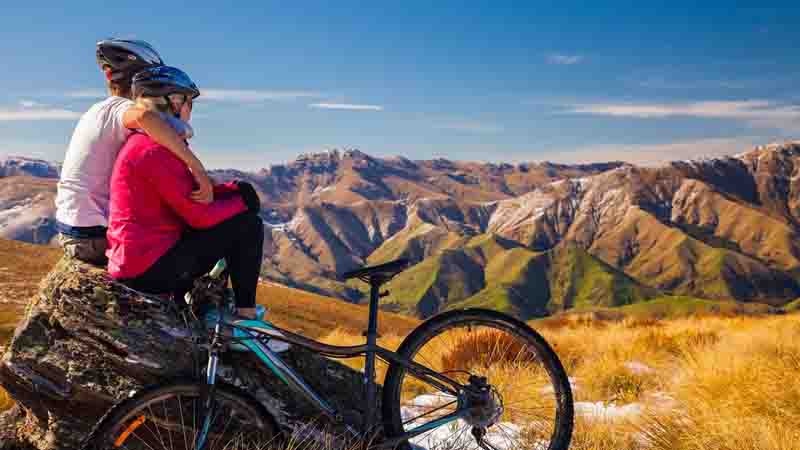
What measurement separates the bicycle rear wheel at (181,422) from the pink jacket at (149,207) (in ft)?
3.05

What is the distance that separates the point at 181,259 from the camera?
13.4 feet

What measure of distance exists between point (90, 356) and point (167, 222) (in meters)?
1.20

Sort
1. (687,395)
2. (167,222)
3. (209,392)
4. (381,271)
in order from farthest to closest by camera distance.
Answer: (687,395) → (381,271) → (167,222) → (209,392)

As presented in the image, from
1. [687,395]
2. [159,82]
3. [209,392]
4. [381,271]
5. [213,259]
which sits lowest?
[687,395]

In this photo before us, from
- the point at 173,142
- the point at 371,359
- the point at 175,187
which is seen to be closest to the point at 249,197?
the point at 175,187

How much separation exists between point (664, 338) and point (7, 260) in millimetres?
26424

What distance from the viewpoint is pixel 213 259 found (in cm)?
418

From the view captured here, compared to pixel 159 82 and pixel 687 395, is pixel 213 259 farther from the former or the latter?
pixel 687 395

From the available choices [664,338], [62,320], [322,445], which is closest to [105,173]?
[62,320]

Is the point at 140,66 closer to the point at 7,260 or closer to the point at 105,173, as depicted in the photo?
the point at 105,173

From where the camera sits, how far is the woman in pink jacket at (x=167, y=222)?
408cm

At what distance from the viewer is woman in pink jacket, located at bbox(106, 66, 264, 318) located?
13.4 feet

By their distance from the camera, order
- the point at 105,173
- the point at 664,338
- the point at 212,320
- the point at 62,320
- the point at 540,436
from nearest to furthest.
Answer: the point at 212,320
the point at 62,320
the point at 105,173
the point at 540,436
the point at 664,338

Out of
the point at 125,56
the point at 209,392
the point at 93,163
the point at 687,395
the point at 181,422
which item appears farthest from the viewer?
the point at 687,395
